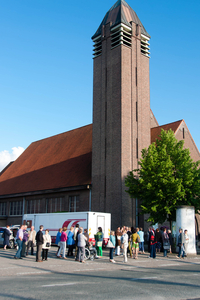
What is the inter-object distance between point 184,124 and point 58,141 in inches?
698

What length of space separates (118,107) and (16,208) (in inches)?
762

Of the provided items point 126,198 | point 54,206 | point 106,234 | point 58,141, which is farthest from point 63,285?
point 58,141

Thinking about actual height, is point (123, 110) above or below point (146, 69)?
below

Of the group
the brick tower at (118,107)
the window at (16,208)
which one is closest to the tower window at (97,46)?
the brick tower at (118,107)

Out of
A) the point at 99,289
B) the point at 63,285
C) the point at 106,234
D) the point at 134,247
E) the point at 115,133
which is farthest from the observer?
the point at 115,133

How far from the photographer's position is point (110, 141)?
108 ft

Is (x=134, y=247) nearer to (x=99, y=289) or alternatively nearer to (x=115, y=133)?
(x=99, y=289)

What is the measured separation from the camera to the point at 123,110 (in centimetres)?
3266

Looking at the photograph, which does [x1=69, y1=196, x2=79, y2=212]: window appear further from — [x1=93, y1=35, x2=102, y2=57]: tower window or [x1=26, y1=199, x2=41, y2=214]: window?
[x1=93, y1=35, x2=102, y2=57]: tower window

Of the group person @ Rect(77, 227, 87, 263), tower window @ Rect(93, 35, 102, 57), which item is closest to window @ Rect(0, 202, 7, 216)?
tower window @ Rect(93, 35, 102, 57)

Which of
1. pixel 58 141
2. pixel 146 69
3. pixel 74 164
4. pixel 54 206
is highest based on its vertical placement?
pixel 146 69

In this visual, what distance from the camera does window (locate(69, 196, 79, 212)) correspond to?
34594 millimetres

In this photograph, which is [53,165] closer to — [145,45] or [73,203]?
[73,203]

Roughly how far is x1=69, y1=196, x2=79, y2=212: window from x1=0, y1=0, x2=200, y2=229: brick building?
11 centimetres
